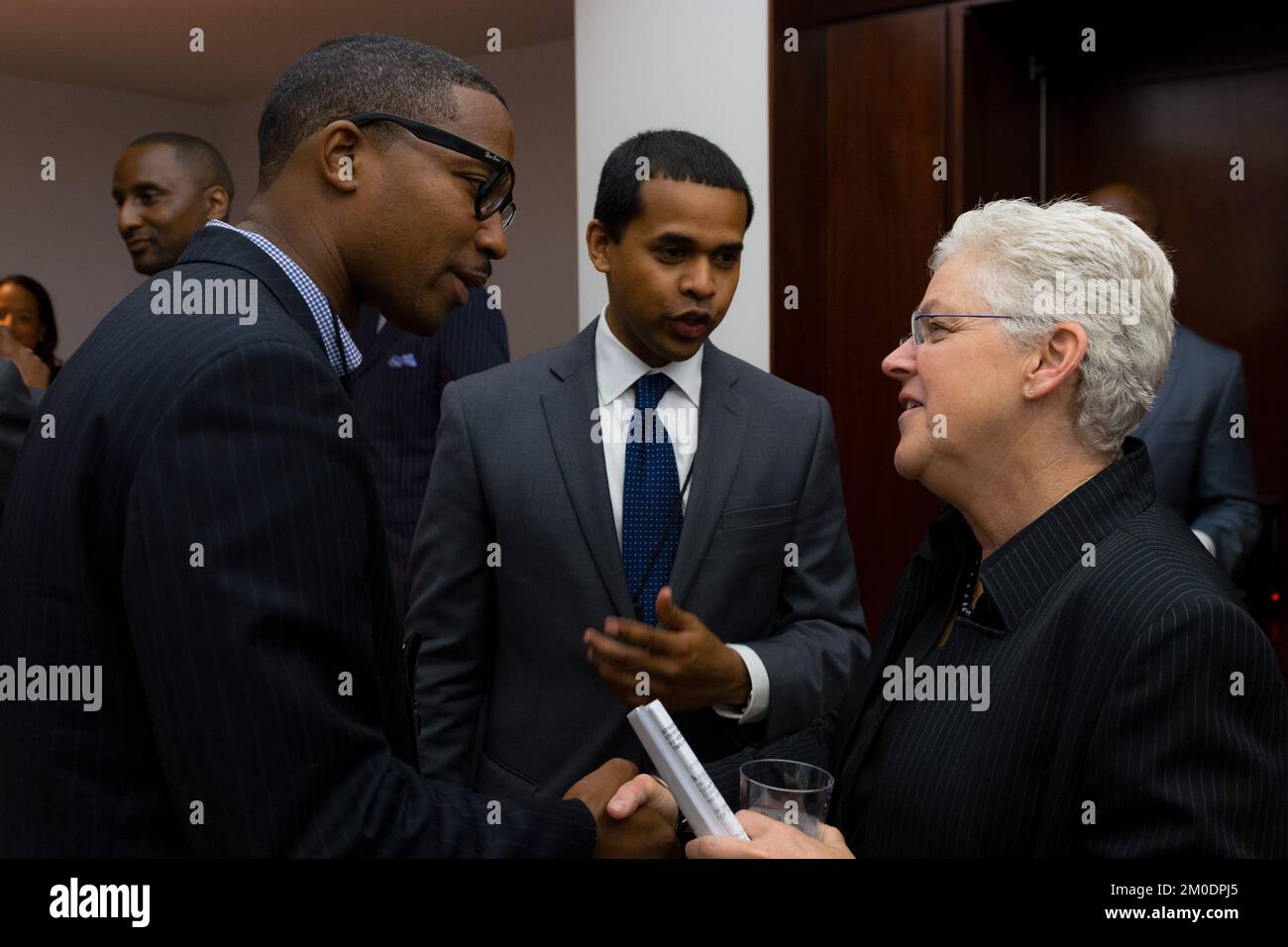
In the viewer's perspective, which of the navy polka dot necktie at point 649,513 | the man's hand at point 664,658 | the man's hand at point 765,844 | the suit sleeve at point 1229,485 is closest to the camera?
the man's hand at point 765,844

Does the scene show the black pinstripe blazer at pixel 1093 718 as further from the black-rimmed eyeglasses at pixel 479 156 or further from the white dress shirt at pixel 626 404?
the black-rimmed eyeglasses at pixel 479 156

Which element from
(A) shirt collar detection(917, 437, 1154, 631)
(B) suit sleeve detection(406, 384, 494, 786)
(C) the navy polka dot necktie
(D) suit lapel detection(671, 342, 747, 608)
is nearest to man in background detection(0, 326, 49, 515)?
(B) suit sleeve detection(406, 384, 494, 786)

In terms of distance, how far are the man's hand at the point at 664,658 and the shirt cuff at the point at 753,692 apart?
48 millimetres

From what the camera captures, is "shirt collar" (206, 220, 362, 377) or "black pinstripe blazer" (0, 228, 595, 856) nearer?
"black pinstripe blazer" (0, 228, 595, 856)

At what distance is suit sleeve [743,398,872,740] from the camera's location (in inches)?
74.0

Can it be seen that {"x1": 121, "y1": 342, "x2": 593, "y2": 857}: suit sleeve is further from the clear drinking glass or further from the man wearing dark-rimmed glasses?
the clear drinking glass

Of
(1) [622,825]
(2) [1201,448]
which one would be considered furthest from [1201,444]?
(1) [622,825]

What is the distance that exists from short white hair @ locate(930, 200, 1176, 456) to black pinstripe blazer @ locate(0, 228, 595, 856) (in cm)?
86

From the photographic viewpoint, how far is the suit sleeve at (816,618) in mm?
1881

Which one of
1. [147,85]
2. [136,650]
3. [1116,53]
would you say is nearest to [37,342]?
[147,85]

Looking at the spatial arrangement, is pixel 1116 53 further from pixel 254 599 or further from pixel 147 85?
pixel 147 85
